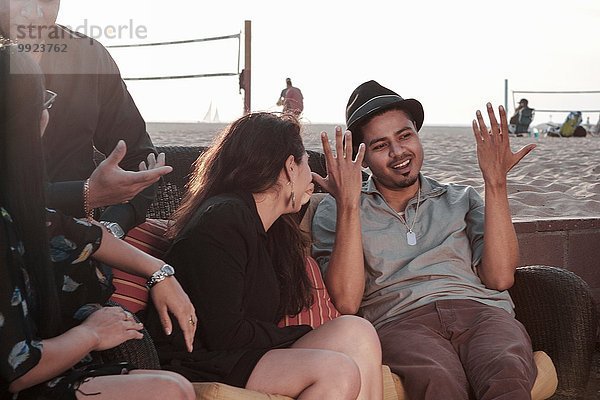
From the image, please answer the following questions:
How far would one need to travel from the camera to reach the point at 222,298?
99.6 inches

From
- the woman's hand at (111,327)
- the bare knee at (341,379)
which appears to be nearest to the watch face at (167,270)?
the woman's hand at (111,327)

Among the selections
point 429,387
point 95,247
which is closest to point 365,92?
point 429,387

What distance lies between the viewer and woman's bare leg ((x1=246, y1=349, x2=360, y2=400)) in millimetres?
2469

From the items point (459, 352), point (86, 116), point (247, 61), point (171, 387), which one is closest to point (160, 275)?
point (171, 387)

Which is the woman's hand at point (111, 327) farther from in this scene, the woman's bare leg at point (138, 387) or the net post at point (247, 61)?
Answer: the net post at point (247, 61)

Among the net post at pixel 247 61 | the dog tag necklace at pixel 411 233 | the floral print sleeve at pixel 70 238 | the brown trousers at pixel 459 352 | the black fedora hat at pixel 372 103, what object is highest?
the net post at pixel 247 61

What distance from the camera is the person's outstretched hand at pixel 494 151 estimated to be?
3.17 metres

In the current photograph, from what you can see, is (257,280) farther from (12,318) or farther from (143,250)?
(12,318)

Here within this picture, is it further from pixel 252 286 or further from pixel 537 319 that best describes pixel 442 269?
pixel 252 286

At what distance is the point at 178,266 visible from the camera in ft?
8.54

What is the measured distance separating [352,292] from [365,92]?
852 mm

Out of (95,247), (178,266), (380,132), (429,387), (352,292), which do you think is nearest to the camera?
(95,247)

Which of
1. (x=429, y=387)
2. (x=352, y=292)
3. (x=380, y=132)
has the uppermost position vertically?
(x=380, y=132)

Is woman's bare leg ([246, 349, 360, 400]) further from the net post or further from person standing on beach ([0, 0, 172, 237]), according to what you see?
the net post
